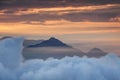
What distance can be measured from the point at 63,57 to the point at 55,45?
182 feet

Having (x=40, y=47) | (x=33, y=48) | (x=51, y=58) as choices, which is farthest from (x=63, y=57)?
(x=40, y=47)

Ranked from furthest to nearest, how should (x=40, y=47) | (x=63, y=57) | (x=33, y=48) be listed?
(x=40, y=47), (x=33, y=48), (x=63, y=57)

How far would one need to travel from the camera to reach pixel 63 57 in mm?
130000

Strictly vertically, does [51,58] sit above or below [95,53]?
above

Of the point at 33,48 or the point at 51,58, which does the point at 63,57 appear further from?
the point at 33,48

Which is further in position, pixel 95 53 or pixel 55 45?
pixel 55 45

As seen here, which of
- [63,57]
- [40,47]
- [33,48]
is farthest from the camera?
[40,47]

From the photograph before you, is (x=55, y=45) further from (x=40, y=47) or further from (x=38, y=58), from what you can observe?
(x=38, y=58)

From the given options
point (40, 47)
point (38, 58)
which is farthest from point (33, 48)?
point (38, 58)

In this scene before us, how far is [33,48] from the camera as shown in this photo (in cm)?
16212

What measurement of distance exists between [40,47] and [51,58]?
44546mm

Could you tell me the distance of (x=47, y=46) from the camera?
182m

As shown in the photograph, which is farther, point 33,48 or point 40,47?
point 40,47

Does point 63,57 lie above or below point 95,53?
above
